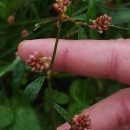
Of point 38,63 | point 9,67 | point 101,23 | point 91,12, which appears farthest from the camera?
point 9,67

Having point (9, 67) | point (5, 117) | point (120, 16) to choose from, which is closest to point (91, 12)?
point (120, 16)

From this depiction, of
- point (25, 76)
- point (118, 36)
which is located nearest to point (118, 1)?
point (118, 36)

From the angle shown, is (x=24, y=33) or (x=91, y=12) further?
(x=24, y=33)

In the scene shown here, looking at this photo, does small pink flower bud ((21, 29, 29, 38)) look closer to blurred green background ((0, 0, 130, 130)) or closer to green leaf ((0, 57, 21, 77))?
blurred green background ((0, 0, 130, 130))

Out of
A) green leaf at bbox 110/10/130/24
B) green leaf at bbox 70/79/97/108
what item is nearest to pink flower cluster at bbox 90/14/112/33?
green leaf at bbox 110/10/130/24

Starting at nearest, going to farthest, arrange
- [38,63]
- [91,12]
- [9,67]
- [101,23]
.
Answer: [38,63] → [101,23] → [91,12] → [9,67]

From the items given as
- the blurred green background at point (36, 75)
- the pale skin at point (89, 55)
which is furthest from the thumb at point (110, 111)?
the blurred green background at point (36, 75)

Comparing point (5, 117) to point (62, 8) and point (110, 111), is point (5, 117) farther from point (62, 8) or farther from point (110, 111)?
point (62, 8)
